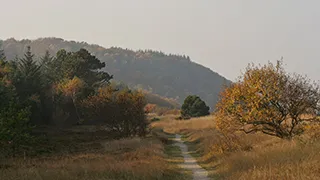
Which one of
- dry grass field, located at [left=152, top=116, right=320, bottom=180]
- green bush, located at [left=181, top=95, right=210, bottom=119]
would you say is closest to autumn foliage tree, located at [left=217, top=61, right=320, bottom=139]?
dry grass field, located at [left=152, top=116, right=320, bottom=180]

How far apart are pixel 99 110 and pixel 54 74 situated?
1520 inches

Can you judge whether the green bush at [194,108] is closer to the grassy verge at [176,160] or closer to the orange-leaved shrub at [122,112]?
the orange-leaved shrub at [122,112]

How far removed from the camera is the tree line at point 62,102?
86.1 feet

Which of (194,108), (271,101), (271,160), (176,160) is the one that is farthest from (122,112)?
(194,108)

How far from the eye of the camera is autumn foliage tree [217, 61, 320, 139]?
911 inches

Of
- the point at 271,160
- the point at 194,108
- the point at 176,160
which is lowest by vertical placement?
the point at 176,160

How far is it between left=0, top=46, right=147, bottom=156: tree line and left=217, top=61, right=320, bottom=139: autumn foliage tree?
15096 millimetres

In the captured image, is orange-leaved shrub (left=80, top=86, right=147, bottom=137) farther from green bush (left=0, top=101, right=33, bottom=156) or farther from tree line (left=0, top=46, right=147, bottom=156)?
green bush (left=0, top=101, right=33, bottom=156)

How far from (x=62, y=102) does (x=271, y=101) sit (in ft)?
160

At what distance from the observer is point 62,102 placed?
65.4m

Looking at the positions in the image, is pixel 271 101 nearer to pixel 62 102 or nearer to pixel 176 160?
pixel 176 160

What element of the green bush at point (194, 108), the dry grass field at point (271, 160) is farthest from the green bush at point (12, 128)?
the green bush at point (194, 108)

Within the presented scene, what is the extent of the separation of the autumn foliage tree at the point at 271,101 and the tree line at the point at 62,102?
15.1 meters

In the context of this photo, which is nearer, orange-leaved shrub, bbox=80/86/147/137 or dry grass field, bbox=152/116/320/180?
dry grass field, bbox=152/116/320/180
